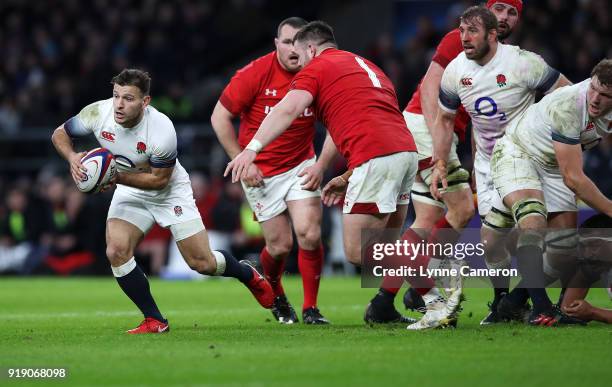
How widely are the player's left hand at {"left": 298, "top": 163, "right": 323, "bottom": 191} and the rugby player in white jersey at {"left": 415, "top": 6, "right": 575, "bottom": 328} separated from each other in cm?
90

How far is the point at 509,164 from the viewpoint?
808cm

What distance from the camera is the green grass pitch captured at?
548cm

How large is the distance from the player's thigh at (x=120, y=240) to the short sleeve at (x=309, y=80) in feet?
5.47

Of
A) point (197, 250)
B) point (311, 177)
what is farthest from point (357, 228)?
point (197, 250)

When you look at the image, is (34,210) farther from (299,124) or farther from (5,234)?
(299,124)

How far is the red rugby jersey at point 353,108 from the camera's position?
7844mm

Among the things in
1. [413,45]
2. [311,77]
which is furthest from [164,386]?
[413,45]

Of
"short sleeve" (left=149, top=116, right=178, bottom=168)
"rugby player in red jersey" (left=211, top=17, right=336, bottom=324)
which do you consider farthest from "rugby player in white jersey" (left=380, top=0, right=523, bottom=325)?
"short sleeve" (left=149, top=116, right=178, bottom=168)

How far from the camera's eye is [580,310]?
26.0ft

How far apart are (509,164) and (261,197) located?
7.64 feet

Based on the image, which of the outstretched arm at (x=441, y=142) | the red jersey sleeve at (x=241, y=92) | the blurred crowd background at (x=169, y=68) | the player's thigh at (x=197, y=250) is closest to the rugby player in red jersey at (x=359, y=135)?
the outstretched arm at (x=441, y=142)

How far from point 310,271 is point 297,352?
257 centimetres

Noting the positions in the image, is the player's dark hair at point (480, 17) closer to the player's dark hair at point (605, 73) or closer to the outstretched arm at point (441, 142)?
the outstretched arm at point (441, 142)

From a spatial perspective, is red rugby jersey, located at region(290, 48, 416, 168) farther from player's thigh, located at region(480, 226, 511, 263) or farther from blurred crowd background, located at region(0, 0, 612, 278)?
blurred crowd background, located at region(0, 0, 612, 278)
